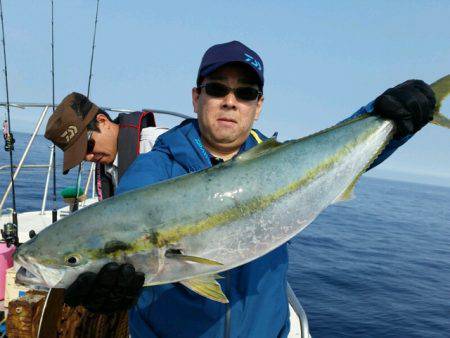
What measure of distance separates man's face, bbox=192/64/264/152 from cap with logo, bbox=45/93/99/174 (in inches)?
98.8

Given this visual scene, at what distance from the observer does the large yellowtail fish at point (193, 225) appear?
2406mm

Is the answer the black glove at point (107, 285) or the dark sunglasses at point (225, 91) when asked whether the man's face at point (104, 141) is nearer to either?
the dark sunglasses at point (225, 91)

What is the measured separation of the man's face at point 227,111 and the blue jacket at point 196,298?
0.16 metres

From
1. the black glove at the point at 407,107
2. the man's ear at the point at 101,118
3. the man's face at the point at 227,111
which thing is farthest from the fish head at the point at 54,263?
the man's ear at the point at 101,118

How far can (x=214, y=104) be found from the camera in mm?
3111

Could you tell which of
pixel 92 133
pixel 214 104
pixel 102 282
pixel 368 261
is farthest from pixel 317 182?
pixel 368 261

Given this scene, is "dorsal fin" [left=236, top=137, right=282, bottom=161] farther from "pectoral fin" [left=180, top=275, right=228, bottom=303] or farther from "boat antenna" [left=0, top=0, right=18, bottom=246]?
"boat antenna" [left=0, top=0, right=18, bottom=246]

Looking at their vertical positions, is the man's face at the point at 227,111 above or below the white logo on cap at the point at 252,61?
below

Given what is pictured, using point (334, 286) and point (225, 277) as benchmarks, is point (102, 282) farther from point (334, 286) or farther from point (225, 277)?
point (334, 286)

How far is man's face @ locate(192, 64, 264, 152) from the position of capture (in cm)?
310

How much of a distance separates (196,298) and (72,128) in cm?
328

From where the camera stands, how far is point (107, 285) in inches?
93.4

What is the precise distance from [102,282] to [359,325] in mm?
11530

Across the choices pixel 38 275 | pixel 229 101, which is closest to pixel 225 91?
pixel 229 101
